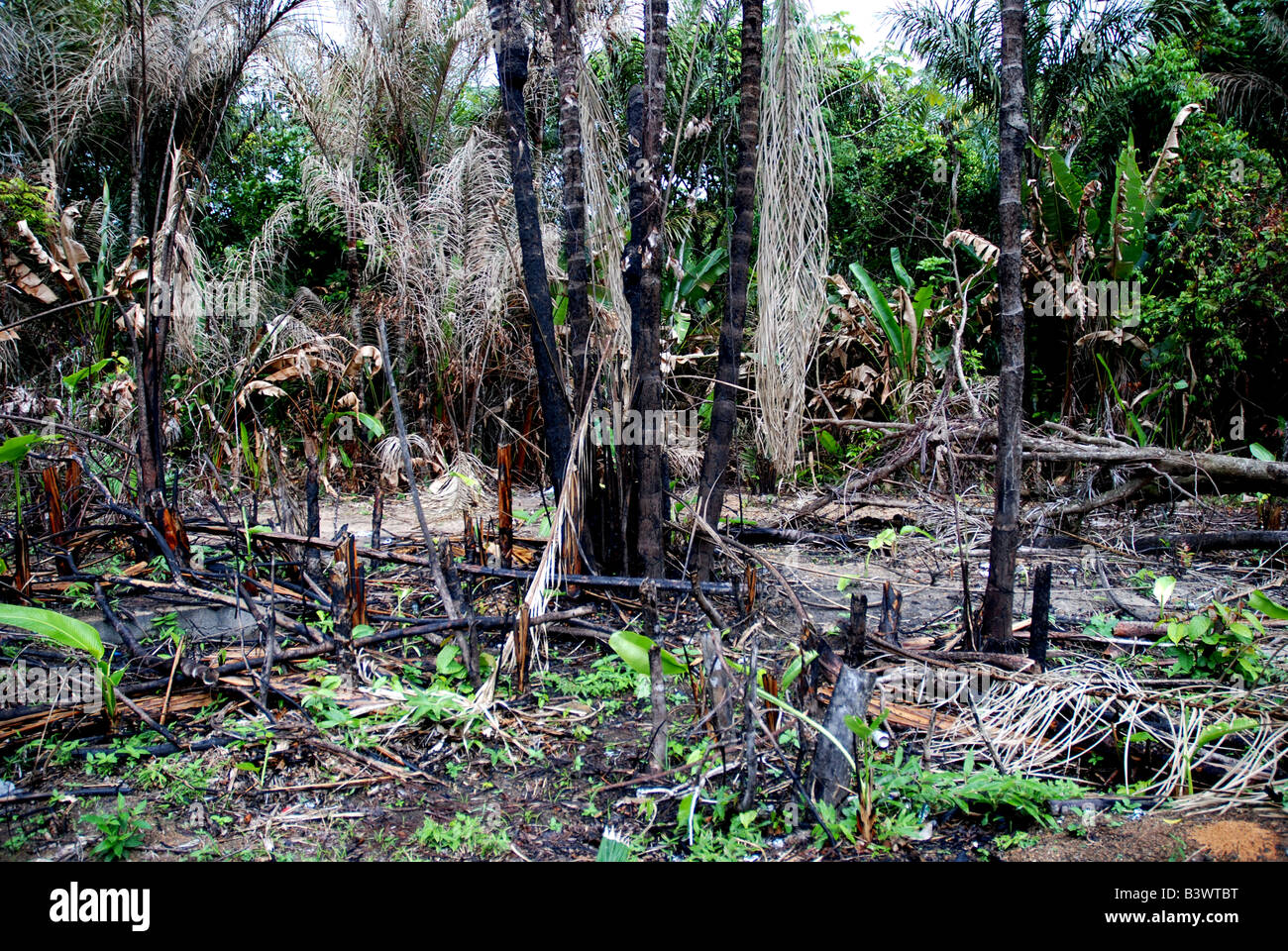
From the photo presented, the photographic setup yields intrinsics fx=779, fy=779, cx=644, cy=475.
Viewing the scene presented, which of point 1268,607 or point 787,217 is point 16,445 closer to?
point 787,217

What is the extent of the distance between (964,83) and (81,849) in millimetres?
11471

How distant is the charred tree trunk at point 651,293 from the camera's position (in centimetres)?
322

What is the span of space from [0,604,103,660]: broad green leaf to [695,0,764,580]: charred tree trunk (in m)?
2.39

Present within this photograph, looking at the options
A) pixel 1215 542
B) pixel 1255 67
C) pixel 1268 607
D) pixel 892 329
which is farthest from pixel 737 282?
pixel 1255 67

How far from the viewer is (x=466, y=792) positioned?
2.28 m

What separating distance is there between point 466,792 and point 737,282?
96.3 inches

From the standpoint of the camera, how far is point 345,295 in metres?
8.68

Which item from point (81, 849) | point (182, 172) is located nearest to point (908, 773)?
point (81, 849)

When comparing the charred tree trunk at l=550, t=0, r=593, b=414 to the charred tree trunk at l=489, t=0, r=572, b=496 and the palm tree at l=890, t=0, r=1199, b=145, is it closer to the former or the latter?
the charred tree trunk at l=489, t=0, r=572, b=496

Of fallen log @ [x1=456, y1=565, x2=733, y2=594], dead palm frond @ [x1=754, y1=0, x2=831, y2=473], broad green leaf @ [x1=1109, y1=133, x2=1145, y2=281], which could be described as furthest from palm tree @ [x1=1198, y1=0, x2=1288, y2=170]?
fallen log @ [x1=456, y1=565, x2=733, y2=594]

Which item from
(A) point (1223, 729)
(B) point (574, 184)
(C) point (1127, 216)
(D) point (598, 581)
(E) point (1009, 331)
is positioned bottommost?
(A) point (1223, 729)

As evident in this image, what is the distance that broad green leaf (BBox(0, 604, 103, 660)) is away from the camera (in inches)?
82.4
